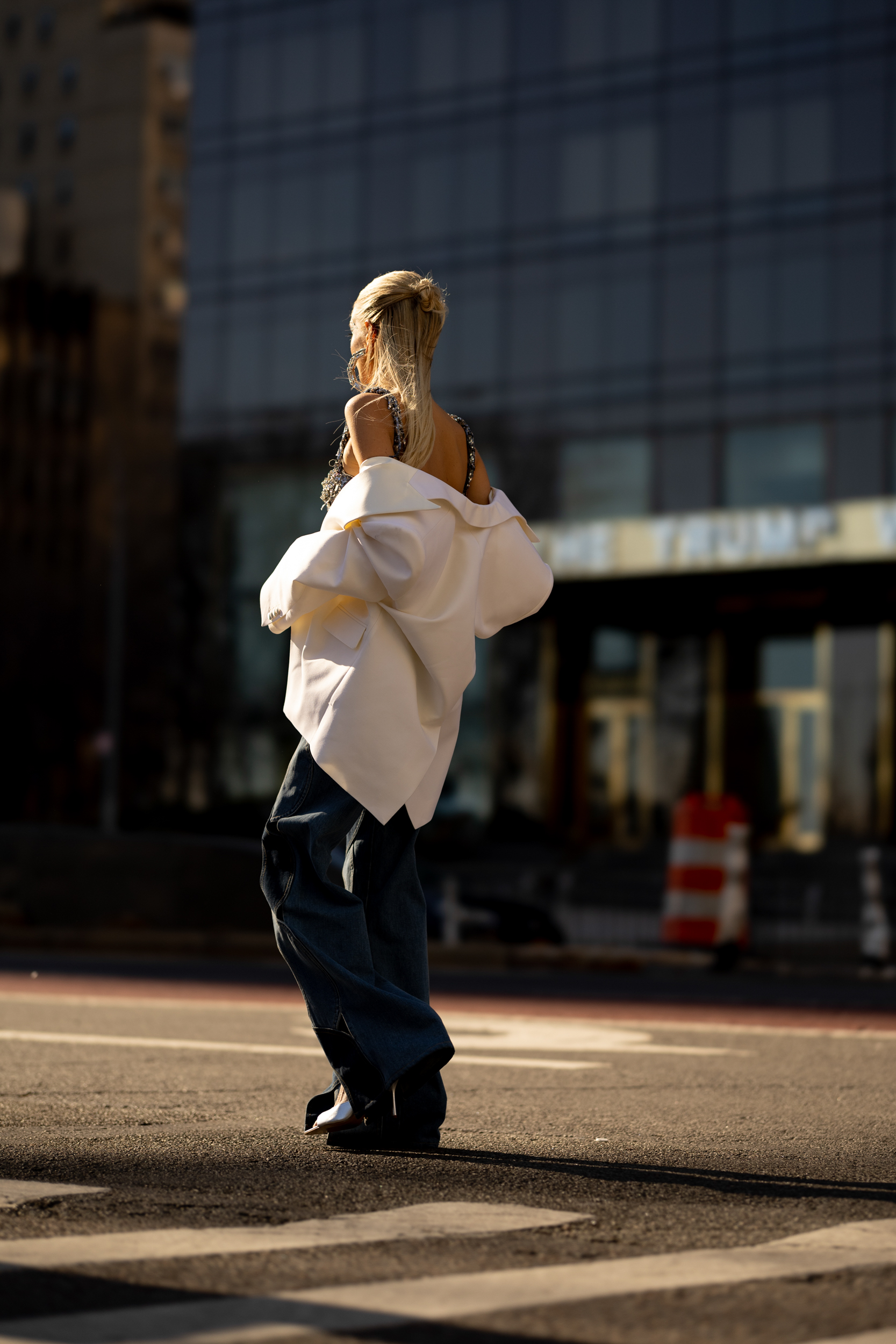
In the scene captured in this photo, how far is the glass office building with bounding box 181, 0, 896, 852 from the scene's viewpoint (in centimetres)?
3659

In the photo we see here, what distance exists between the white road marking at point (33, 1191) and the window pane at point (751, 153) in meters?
35.5

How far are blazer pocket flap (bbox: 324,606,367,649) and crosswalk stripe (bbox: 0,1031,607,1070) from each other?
215cm

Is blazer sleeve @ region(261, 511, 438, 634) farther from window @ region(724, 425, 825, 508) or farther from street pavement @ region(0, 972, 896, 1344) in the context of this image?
window @ region(724, 425, 825, 508)

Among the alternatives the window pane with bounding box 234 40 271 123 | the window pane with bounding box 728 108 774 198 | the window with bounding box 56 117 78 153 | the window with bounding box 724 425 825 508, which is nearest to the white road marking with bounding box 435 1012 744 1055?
the window with bounding box 724 425 825 508

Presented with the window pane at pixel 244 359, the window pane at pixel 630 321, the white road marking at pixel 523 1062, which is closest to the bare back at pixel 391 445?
the white road marking at pixel 523 1062

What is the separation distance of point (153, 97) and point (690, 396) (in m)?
28.4

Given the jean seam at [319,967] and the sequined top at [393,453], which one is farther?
the sequined top at [393,453]

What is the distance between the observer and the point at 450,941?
15633mm

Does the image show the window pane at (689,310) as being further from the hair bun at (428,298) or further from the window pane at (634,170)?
the hair bun at (428,298)

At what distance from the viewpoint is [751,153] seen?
37500mm

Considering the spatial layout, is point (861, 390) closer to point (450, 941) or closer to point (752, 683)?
point (752, 683)

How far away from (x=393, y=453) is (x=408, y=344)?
277 mm

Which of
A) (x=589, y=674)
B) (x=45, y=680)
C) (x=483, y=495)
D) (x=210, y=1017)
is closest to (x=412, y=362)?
(x=483, y=495)

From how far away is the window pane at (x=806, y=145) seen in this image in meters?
36.7
